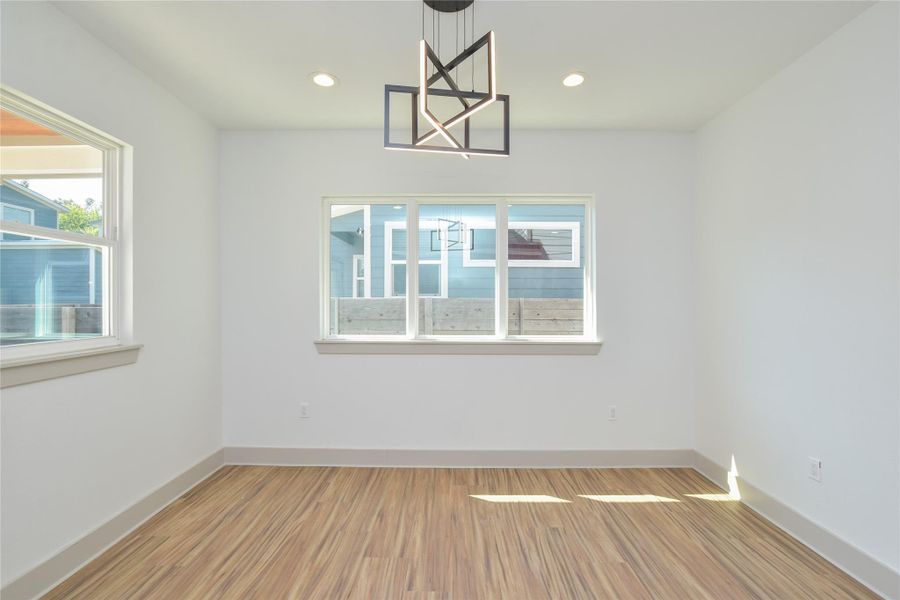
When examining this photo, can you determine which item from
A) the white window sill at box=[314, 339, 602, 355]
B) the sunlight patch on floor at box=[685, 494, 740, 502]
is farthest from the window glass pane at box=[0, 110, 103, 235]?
the sunlight patch on floor at box=[685, 494, 740, 502]

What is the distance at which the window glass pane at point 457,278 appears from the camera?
3.28 metres

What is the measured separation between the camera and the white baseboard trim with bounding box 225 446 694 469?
312 centimetres

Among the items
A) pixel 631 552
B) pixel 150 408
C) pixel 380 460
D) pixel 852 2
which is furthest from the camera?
pixel 380 460

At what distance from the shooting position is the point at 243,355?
321 cm

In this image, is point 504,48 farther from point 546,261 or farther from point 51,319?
point 51,319

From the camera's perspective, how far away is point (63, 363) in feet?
6.11

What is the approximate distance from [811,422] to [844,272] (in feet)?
2.74

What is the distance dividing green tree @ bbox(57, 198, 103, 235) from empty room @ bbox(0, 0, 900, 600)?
0.02 meters

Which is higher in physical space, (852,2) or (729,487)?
(852,2)

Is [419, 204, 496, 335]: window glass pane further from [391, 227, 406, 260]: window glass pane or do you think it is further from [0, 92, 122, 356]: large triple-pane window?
[0, 92, 122, 356]: large triple-pane window

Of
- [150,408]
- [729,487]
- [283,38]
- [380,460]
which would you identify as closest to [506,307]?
[380,460]

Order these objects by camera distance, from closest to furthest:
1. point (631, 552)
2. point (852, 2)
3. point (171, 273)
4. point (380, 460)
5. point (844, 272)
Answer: point (852, 2) < point (844, 272) < point (631, 552) < point (171, 273) < point (380, 460)

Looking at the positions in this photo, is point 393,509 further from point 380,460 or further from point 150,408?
point 150,408

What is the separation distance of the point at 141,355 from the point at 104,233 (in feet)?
2.41
